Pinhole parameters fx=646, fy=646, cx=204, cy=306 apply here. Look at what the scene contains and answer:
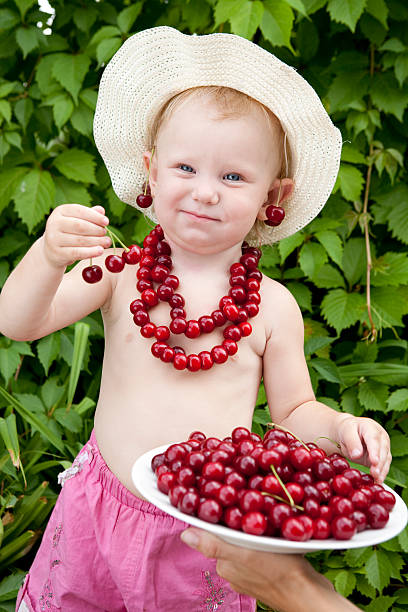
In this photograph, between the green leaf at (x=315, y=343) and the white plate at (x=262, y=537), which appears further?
the green leaf at (x=315, y=343)

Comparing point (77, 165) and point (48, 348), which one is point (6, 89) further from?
point (48, 348)

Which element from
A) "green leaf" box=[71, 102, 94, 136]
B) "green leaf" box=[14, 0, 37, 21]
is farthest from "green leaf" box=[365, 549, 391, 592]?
"green leaf" box=[14, 0, 37, 21]

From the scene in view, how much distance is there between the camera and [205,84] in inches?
52.5

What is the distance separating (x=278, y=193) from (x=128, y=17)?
1.00m

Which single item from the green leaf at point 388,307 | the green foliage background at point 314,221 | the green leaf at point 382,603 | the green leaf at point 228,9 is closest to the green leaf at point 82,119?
the green foliage background at point 314,221

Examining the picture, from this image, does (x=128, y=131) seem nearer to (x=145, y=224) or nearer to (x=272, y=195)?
(x=272, y=195)

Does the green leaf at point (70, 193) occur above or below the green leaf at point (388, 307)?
above

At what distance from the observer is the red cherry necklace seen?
130 cm

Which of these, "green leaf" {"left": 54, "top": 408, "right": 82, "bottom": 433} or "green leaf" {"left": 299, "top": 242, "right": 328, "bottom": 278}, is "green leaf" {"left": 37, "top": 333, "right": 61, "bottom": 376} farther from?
"green leaf" {"left": 299, "top": 242, "right": 328, "bottom": 278}

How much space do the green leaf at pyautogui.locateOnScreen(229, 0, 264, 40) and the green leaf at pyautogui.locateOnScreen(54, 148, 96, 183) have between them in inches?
27.5

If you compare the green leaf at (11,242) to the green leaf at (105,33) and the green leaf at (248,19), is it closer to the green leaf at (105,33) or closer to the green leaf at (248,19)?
the green leaf at (105,33)

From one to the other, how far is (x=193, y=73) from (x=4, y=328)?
0.65 meters

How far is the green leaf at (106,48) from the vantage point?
79.9 inches

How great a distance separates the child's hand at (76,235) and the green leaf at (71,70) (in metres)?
1.14
